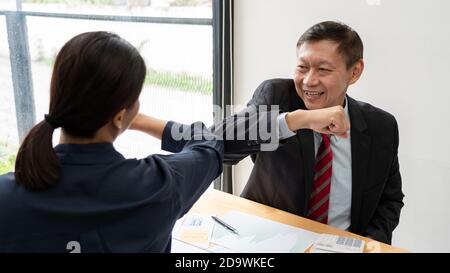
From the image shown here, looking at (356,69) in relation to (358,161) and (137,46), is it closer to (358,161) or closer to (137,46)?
(358,161)

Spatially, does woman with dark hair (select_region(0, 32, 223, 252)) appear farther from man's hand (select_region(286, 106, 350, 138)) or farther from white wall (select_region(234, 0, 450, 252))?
white wall (select_region(234, 0, 450, 252))

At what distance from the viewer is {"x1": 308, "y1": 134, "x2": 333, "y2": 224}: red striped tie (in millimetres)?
1605

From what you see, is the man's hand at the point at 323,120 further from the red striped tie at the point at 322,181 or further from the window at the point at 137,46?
the window at the point at 137,46

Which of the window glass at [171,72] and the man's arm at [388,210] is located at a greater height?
the window glass at [171,72]

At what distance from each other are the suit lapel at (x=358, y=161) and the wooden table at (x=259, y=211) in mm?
236

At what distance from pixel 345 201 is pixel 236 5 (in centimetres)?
153

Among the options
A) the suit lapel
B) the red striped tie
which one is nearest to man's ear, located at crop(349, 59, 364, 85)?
the suit lapel

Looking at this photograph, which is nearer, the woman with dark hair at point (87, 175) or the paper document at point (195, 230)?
the woman with dark hair at point (87, 175)

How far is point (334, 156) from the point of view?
5.41 ft

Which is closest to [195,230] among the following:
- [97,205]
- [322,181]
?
[322,181]

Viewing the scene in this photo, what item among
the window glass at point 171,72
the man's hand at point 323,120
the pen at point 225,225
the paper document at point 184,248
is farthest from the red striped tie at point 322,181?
the window glass at point 171,72

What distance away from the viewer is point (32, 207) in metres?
0.77

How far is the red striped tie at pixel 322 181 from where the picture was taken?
5.27 ft
